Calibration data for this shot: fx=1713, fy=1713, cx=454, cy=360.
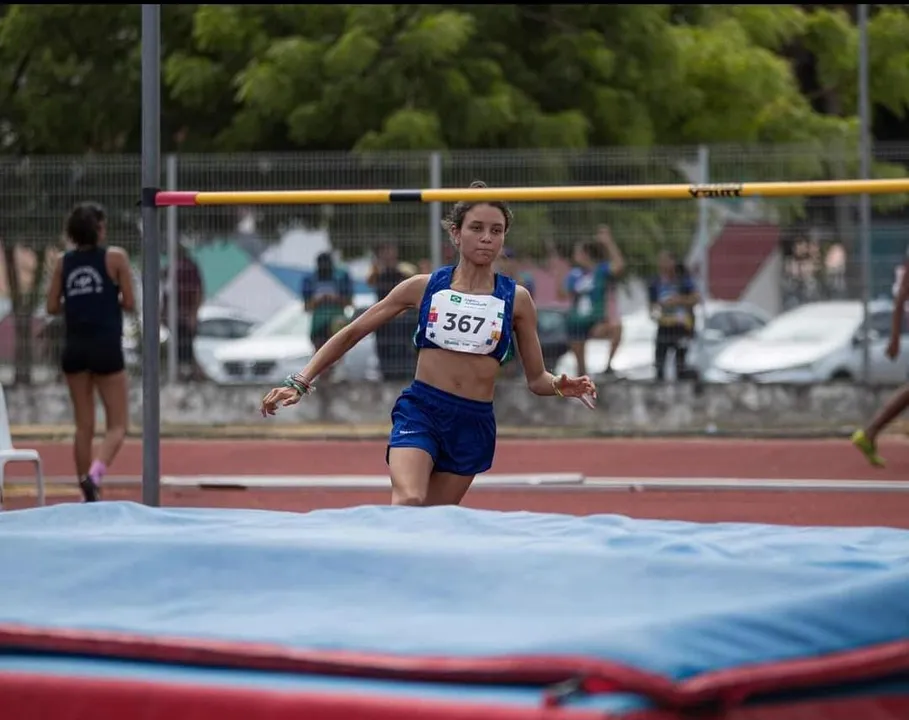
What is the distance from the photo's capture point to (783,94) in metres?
22.8

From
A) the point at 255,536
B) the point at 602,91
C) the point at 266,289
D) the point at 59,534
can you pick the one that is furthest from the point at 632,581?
the point at 602,91

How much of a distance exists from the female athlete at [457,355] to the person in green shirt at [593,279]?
29.5ft

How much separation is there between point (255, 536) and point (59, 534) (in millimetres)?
684

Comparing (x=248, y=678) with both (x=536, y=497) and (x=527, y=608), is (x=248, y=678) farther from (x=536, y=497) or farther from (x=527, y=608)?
(x=536, y=497)

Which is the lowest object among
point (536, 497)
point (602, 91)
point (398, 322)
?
point (536, 497)

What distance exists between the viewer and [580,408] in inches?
698

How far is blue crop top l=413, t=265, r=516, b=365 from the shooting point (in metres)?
7.26

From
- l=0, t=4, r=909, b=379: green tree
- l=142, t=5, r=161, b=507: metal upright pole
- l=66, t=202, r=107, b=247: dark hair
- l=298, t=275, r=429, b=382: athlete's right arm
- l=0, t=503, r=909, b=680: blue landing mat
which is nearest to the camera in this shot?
l=0, t=503, r=909, b=680: blue landing mat

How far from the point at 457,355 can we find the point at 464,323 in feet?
0.46

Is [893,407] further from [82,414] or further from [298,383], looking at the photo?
[298,383]

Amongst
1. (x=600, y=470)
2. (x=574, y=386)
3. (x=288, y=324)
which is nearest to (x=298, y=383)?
(x=574, y=386)

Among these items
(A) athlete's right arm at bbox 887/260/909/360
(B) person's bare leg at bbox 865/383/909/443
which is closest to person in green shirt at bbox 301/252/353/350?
(A) athlete's right arm at bbox 887/260/909/360

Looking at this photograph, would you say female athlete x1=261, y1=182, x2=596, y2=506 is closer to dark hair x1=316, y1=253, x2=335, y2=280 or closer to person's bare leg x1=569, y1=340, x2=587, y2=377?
dark hair x1=316, y1=253, x2=335, y2=280

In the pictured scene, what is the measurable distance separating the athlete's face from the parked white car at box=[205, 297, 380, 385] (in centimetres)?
916
